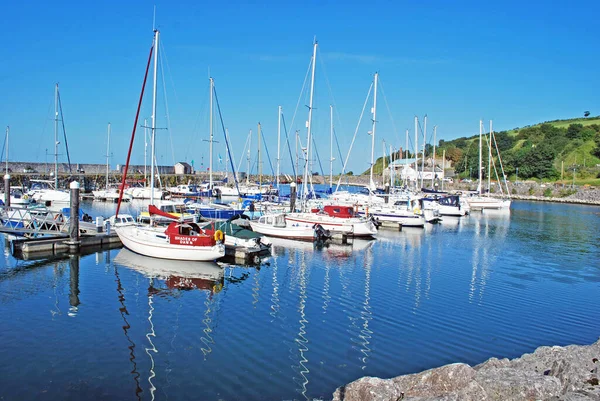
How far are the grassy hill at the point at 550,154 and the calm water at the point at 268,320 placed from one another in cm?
9918

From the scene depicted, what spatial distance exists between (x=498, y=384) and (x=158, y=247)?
71.3 ft

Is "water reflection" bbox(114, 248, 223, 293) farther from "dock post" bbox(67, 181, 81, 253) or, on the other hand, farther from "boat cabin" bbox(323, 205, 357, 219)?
"boat cabin" bbox(323, 205, 357, 219)

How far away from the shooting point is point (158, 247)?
27.9 metres

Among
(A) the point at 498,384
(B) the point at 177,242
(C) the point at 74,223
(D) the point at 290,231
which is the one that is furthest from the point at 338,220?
(A) the point at 498,384

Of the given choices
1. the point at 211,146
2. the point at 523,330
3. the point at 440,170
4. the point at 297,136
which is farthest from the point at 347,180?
the point at 523,330

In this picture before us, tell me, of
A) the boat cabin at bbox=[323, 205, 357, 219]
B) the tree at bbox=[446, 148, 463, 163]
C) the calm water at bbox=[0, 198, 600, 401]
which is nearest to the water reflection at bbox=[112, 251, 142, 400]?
the calm water at bbox=[0, 198, 600, 401]

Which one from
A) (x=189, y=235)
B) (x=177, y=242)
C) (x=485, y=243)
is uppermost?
(x=189, y=235)

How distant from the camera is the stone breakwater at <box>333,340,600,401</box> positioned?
9.24 metres

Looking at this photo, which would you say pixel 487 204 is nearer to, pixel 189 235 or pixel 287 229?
pixel 287 229

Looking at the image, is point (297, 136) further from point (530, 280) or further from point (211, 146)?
point (530, 280)

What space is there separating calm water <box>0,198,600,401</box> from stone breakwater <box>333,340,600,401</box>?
231 centimetres

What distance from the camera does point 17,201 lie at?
5109 cm

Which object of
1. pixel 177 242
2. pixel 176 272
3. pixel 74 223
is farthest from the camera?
pixel 74 223

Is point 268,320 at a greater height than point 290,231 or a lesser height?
lesser
